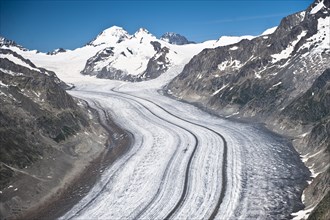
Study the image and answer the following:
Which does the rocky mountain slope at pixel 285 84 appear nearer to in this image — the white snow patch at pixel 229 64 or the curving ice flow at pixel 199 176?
the white snow patch at pixel 229 64

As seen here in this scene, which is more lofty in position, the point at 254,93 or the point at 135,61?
the point at 135,61

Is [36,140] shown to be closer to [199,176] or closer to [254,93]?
[199,176]

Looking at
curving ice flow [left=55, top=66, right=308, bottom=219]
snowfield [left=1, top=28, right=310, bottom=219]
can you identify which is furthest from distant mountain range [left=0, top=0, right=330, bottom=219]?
snowfield [left=1, top=28, right=310, bottom=219]

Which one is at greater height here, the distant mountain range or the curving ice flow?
the distant mountain range

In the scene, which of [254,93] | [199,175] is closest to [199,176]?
[199,175]

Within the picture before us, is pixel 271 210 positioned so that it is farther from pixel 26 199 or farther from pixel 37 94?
pixel 37 94

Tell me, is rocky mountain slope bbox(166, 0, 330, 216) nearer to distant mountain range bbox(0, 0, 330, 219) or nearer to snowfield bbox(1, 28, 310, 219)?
distant mountain range bbox(0, 0, 330, 219)

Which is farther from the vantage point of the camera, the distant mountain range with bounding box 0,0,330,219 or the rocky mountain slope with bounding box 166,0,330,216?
the rocky mountain slope with bounding box 166,0,330,216
